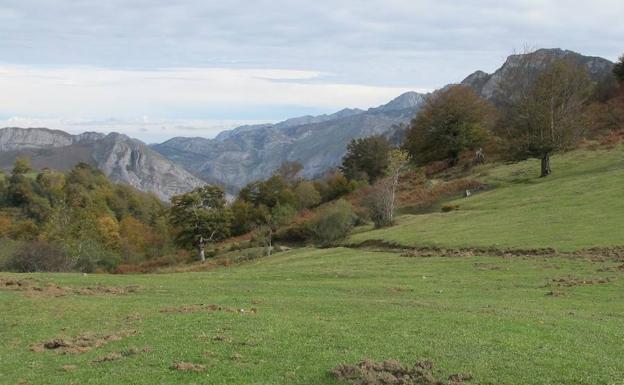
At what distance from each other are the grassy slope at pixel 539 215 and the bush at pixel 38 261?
28.7 meters

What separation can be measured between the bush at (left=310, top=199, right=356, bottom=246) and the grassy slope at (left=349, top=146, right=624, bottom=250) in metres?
6.16

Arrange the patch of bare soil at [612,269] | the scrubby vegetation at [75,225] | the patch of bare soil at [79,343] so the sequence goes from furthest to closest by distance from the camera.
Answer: the scrubby vegetation at [75,225]
the patch of bare soil at [612,269]
the patch of bare soil at [79,343]

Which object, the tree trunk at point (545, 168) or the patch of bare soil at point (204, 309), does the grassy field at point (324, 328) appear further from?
the tree trunk at point (545, 168)

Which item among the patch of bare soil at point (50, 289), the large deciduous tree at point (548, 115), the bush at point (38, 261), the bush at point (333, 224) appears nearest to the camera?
the patch of bare soil at point (50, 289)

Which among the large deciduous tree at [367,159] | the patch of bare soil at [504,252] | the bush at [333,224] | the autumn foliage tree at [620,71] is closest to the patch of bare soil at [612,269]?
the patch of bare soil at [504,252]

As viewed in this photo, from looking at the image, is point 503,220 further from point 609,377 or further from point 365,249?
point 609,377

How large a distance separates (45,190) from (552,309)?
181 metres

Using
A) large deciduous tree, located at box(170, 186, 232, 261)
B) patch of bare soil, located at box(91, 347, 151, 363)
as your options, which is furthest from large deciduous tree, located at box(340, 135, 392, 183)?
patch of bare soil, located at box(91, 347, 151, 363)

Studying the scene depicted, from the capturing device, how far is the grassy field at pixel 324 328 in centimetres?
1388

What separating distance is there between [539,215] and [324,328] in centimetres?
3689

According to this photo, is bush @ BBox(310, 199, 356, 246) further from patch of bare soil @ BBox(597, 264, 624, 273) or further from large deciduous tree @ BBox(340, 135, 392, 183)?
large deciduous tree @ BBox(340, 135, 392, 183)

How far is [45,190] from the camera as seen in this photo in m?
178

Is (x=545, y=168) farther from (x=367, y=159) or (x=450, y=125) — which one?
(x=367, y=159)

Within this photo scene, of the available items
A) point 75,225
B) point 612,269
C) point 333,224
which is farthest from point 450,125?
point 75,225
